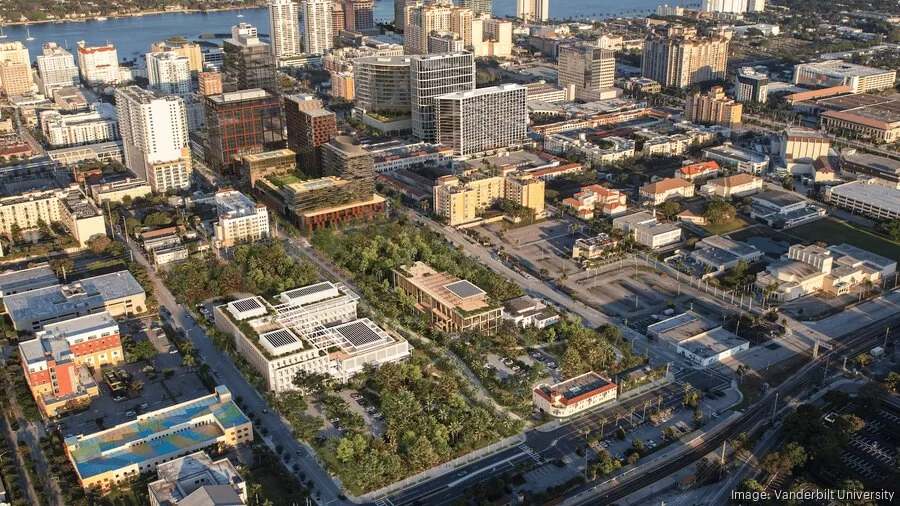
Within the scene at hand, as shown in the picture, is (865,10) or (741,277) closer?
(741,277)

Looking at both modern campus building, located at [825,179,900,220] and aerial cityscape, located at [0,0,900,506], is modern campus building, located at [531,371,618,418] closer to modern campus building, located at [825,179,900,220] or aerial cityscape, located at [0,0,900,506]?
aerial cityscape, located at [0,0,900,506]

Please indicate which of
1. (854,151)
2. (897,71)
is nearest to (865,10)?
(897,71)

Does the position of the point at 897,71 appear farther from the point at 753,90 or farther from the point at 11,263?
the point at 11,263

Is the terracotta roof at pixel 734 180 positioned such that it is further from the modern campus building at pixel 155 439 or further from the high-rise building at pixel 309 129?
the modern campus building at pixel 155 439

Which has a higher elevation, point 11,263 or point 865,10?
point 865,10

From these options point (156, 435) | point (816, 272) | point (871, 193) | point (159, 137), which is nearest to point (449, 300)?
point (156, 435)

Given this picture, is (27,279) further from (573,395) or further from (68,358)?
(573,395)
